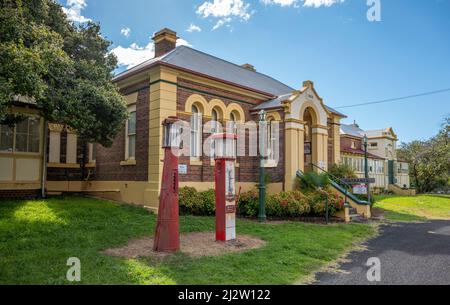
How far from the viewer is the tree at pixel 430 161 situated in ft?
118

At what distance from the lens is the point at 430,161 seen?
3819cm

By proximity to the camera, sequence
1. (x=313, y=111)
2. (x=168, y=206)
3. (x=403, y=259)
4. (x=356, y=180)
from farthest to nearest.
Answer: (x=313, y=111), (x=356, y=180), (x=403, y=259), (x=168, y=206)

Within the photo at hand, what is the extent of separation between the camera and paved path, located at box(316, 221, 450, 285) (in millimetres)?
6309

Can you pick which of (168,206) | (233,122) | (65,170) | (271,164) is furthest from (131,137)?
(168,206)

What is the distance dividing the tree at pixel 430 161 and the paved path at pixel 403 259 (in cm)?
2783

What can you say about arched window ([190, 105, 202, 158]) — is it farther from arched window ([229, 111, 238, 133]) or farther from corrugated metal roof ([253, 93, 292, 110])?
corrugated metal roof ([253, 93, 292, 110])

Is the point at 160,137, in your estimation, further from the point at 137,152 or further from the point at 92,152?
the point at 92,152

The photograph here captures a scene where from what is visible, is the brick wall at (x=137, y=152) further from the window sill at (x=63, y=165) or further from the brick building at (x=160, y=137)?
the window sill at (x=63, y=165)

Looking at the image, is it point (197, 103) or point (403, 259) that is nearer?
point (403, 259)

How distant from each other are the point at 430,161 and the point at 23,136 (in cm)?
3864

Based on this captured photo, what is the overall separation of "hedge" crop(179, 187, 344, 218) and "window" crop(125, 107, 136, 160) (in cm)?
301

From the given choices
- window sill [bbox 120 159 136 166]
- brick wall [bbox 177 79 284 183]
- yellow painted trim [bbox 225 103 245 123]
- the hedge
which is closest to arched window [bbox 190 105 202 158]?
brick wall [bbox 177 79 284 183]
